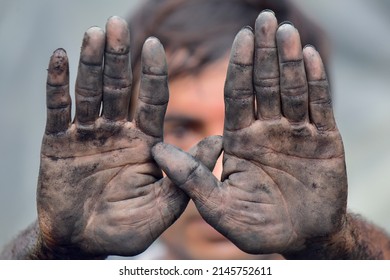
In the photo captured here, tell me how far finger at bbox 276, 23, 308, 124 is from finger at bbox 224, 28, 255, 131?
0.06 meters

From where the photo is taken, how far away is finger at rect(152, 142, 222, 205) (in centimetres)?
138

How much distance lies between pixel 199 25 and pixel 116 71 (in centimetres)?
99

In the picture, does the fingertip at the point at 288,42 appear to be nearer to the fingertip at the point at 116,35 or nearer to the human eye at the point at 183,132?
the fingertip at the point at 116,35

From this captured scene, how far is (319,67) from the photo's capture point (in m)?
1.39

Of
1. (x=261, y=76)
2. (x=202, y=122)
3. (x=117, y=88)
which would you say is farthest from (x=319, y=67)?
(x=202, y=122)

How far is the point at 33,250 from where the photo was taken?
1677 mm

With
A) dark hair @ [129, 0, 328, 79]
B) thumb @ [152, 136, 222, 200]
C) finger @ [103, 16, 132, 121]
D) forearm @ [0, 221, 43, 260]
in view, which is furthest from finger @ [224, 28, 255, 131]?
dark hair @ [129, 0, 328, 79]

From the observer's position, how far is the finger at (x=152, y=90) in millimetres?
1391

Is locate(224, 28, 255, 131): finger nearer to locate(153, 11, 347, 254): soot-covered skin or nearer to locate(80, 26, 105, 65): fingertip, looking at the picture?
locate(153, 11, 347, 254): soot-covered skin

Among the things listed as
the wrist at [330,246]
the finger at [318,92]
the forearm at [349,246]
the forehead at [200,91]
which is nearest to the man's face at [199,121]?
the forehead at [200,91]

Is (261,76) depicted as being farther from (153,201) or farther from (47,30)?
(47,30)

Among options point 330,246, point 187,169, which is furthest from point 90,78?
point 330,246

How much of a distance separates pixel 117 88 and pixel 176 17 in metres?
1.04

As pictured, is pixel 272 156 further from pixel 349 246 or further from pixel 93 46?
pixel 93 46
